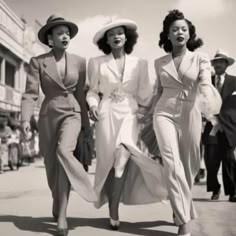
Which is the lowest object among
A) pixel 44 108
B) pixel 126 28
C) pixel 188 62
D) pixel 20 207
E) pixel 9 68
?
pixel 20 207

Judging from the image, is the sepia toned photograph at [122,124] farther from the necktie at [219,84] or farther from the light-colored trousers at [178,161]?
the necktie at [219,84]

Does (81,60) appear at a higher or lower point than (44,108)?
higher

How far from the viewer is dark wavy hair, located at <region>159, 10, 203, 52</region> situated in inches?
190

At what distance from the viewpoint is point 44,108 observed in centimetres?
499

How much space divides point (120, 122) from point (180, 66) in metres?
0.79

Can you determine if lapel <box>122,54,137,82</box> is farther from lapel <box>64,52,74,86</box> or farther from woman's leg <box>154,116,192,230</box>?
woman's leg <box>154,116,192,230</box>

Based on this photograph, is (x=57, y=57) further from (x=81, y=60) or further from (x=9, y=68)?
(x=9, y=68)

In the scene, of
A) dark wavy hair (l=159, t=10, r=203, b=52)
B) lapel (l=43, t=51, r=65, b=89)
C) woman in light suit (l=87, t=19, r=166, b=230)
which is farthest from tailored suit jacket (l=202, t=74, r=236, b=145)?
lapel (l=43, t=51, r=65, b=89)

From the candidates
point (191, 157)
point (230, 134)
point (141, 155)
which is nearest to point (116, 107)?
point (141, 155)

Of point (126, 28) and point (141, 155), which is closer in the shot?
point (141, 155)

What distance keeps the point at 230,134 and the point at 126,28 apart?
2667 mm

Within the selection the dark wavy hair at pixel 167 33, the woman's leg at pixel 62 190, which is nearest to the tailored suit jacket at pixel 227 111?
the dark wavy hair at pixel 167 33

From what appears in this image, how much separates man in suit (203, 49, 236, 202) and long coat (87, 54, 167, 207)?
237 cm

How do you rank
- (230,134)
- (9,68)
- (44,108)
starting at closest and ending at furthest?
1. (44,108)
2. (230,134)
3. (9,68)
